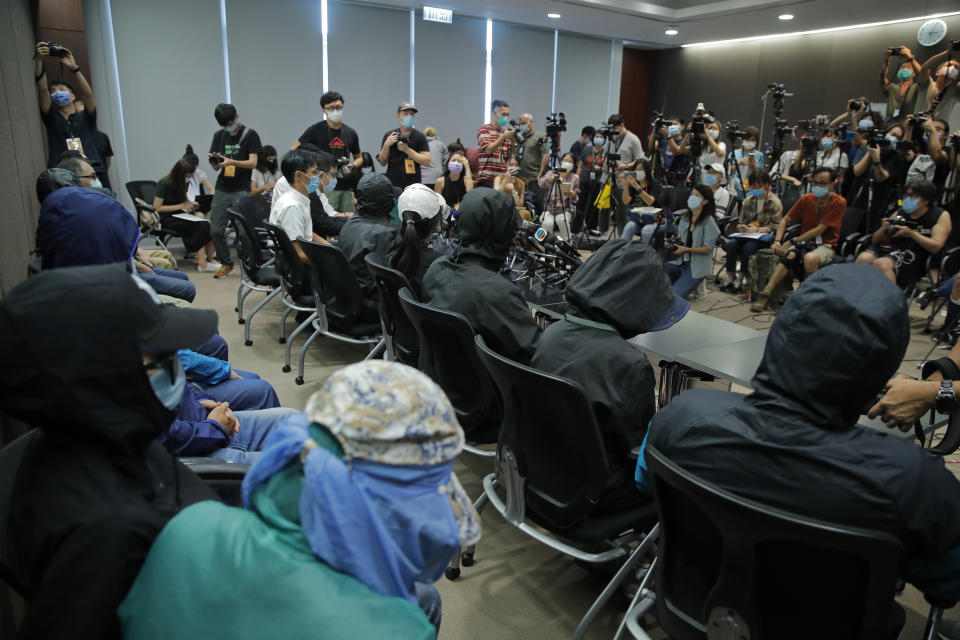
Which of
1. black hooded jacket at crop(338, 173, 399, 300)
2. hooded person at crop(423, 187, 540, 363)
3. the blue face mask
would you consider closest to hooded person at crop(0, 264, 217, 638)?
hooded person at crop(423, 187, 540, 363)

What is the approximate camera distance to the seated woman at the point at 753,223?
5.94 metres

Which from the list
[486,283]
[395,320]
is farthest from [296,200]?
[486,283]

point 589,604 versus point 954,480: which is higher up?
point 954,480

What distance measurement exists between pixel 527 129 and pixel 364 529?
7557 mm

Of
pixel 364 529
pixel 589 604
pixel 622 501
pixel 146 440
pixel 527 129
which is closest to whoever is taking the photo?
pixel 364 529

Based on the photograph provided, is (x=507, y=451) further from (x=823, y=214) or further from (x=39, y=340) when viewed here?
(x=823, y=214)

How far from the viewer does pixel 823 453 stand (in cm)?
113

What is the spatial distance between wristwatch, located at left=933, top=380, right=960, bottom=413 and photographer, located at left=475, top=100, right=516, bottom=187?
562cm

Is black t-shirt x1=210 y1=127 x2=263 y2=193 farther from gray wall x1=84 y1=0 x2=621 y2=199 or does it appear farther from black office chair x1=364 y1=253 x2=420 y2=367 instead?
Result: black office chair x1=364 y1=253 x2=420 y2=367

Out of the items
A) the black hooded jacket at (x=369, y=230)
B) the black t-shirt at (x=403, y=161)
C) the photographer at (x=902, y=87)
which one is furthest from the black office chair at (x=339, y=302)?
the photographer at (x=902, y=87)

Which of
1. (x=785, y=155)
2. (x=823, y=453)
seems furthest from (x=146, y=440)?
(x=785, y=155)

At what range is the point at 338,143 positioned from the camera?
5930mm

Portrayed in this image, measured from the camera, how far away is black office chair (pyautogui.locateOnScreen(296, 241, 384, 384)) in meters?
3.20

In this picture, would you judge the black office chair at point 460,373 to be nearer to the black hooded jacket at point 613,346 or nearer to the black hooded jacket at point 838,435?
the black hooded jacket at point 613,346
